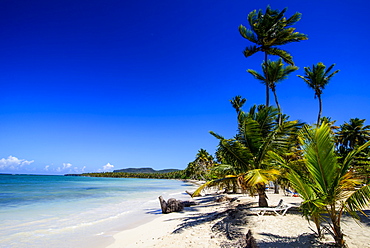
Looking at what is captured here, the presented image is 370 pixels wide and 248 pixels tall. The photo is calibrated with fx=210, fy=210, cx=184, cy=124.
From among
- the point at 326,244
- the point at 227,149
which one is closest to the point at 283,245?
the point at 326,244

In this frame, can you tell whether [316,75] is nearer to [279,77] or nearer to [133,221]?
[279,77]

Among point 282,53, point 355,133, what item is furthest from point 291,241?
point 355,133

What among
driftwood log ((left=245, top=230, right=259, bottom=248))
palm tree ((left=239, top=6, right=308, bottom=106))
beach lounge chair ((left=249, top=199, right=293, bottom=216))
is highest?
palm tree ((left=239, top=6, right=308, bottom=106))

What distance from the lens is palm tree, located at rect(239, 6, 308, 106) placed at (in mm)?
12930

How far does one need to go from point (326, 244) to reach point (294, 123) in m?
4.73

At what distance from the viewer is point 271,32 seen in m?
13.2

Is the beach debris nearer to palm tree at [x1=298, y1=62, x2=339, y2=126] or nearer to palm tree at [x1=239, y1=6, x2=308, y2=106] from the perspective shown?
palm tree at [x1=239, y1=6, x2=308, y2=106]

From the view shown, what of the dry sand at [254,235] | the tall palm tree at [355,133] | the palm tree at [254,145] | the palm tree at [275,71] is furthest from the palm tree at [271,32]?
the tall palm tree at [355,133]

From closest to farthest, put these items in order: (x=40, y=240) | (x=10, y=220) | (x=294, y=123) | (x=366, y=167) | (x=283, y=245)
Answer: (x=366, y=167) → (x=283, y=245) → (x=40, y=240) → (x=294, y=123) → (x=10, y=220)

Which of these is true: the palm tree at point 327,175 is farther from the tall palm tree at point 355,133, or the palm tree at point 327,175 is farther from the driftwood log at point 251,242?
the tall palm tree at point 355,133

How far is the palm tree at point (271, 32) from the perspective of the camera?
12930 millimetres

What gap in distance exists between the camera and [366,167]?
12.6 feet

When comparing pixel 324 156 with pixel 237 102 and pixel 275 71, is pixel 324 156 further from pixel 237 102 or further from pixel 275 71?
pixel 237 102

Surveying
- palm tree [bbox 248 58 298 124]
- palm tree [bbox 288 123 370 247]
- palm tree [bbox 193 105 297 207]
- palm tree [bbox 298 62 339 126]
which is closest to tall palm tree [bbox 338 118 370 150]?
palm tree [bbox 298 62 339 126]
